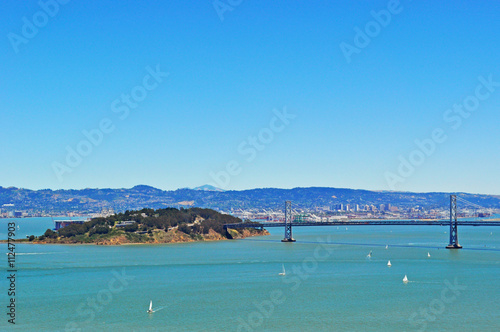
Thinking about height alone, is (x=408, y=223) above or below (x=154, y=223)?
above

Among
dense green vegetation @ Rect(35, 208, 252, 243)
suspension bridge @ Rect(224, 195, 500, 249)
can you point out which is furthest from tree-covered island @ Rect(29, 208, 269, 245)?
suspension bridge @ Rect(224, 195, 500, 249)

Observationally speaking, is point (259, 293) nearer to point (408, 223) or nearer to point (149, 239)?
point (149, 239)
